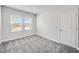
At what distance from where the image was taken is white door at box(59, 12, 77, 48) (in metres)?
3.10

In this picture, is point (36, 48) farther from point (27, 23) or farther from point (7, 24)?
point (27, 23)

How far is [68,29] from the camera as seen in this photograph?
3363mm

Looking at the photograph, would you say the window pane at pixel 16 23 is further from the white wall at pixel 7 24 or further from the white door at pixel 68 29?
the white door at pixel 68 29

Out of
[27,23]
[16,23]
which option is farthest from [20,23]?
[27,23]

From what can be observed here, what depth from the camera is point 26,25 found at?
602 centimetres

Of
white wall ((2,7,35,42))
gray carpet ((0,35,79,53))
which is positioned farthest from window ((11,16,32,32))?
gray carpet ((0,35,79,53))

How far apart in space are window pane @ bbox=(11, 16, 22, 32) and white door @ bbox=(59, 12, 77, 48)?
3504mm

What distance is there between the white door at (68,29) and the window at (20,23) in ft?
11.4

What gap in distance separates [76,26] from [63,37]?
1.02 metres

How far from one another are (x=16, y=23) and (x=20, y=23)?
1.36ft

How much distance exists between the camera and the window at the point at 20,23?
15.8 feet

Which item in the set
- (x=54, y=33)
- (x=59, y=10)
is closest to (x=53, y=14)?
(x=59, y=10)

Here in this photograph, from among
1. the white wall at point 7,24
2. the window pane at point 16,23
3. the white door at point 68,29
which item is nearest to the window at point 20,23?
the window pane at point 16,23
